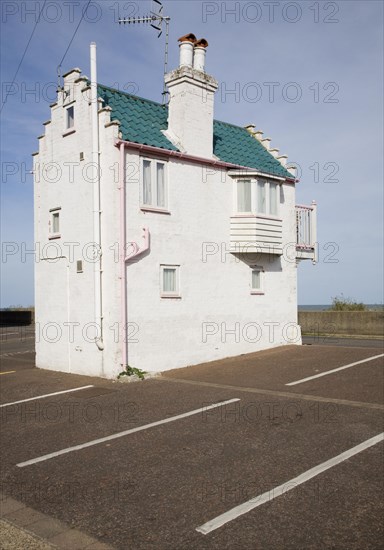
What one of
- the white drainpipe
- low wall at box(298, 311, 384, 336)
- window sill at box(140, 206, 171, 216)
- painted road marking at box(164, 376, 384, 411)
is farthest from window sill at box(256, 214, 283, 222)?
low wall at box(298, 311, 384, 336)

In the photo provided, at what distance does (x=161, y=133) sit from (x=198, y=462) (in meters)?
11.3

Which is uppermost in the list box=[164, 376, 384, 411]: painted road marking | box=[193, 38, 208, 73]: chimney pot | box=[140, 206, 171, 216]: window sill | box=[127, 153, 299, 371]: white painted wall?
box=[193, 38, 208, 73]: chimney pot

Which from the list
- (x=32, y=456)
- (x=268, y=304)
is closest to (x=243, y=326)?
(x=268, y=304)

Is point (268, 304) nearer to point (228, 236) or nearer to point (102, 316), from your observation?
point (228, 236)

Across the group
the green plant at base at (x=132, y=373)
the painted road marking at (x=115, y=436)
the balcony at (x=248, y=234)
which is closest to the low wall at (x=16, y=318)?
the balcony at (x=248, y=234)

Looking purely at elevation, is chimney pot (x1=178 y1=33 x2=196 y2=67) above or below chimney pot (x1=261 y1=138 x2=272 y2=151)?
above

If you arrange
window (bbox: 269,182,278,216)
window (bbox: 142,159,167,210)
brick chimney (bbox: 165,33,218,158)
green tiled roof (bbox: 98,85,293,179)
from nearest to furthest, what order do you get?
window (bbox: 142,159,167,210), green tiled roof (bbox: 98,85,293,179), brick chimney (bbox: 165,33,218,158), window (bbox: 269,182,278,216)

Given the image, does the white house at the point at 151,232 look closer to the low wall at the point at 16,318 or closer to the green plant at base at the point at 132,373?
the green plant at base at the point at 132,373

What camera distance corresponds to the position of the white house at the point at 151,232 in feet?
46.9

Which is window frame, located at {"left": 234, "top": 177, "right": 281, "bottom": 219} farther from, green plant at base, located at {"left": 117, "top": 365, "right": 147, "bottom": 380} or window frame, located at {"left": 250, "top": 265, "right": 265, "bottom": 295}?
green plant at base, located at {"left": 117, "top": 365, "right": 147, "bottom": 380}

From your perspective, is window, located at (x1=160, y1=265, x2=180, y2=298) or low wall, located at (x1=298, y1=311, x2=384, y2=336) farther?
low wall, located at (x1=298, y1=311, x2=384, y2=336)

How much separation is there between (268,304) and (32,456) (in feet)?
39.4

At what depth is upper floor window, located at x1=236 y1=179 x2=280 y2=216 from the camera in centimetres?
1719

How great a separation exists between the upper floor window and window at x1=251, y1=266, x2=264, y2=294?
6.73 ft
